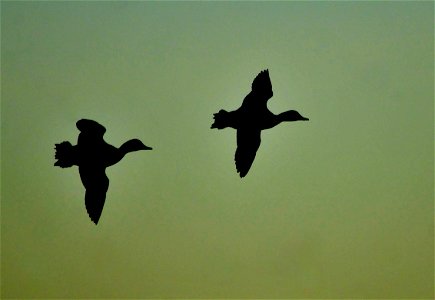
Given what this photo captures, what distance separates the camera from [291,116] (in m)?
6.85

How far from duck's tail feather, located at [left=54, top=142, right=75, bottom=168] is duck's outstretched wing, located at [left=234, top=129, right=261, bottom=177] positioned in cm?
213

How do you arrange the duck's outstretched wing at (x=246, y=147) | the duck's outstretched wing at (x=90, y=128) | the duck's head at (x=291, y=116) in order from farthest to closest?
the duck's outstretched wing at (x=246, y=147) → the duck's head at (x=291, y=116) → the duck's outstretched wing at (x=90, y=128)

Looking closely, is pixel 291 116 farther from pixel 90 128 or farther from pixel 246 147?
pixel 90 128

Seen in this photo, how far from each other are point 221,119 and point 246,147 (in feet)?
2.20

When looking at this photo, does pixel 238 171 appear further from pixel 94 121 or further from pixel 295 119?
pixel 94 121

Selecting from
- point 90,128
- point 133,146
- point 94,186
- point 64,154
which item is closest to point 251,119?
point 133,146

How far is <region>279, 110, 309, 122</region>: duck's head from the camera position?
6.85 m

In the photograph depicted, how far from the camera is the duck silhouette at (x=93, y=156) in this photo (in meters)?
6.84

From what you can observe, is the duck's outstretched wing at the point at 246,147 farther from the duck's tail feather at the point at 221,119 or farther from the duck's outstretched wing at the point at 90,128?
the duck's outstretched wing at the point at 90,128

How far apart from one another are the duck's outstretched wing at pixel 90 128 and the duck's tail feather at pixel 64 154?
12.6 inches

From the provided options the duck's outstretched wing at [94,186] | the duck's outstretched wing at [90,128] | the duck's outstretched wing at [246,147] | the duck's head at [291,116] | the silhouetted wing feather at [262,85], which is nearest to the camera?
the silhouetted wing feather at [262,85]

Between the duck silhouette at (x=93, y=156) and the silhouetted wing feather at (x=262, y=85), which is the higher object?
the silhouetted wing feather at (x=262, y=85)

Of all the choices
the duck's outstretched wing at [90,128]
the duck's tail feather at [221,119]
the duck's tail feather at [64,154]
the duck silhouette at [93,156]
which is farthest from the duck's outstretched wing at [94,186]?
the duck's tail feather at [221,119]

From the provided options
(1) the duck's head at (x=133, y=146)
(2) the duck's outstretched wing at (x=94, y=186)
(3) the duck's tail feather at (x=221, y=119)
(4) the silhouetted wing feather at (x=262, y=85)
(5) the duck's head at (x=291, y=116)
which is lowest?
(2) the duck's outstretched wing at (x=94, y=186)
